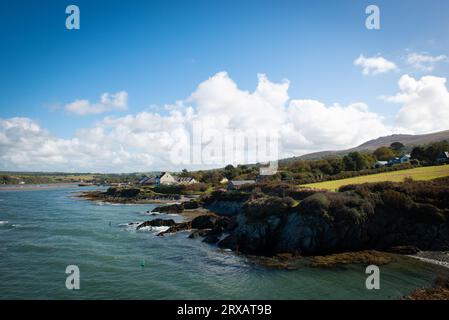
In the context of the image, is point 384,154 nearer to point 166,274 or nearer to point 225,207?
point 225,207

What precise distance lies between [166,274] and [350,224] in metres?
18.8

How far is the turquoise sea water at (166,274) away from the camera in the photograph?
2094cm

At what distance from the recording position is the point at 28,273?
1006 inches

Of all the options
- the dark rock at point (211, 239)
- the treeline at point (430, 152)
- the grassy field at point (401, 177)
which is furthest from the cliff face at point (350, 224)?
the treeline at point (430, 152)

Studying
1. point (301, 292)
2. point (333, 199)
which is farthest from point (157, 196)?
point (301, 292)

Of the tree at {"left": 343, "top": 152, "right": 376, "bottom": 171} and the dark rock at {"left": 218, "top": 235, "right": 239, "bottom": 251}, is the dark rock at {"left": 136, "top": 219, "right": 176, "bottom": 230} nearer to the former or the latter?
the dark rock at {"left": 218, "top": 235, "right": 239, "bottom": 251}

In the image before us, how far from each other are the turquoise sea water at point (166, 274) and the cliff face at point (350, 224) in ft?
14.9

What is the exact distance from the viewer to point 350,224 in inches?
1236

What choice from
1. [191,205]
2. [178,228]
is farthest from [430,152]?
[178,228]

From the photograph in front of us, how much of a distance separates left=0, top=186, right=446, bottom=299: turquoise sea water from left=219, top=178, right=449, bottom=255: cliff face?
4552 millimetres

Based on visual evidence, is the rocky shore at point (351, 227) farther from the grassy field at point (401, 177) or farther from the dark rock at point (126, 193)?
the dark rock at point (126, 193)

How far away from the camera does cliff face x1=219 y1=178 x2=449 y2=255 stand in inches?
1201

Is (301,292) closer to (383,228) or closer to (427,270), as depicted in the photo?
(427,270)
